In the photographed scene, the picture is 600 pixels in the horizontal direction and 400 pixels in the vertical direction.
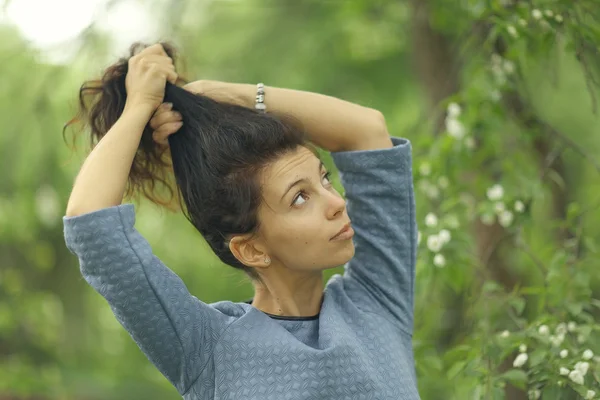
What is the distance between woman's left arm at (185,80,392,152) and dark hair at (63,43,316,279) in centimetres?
6

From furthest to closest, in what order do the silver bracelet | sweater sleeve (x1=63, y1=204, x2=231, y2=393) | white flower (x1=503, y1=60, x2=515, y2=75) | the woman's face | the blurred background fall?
white flower (x1=503, y1=60, x2=515, y2=75)
the blurred background
the silver bracelet
the woman's face
sweater sleeve (x1=63, y1=204, x2=231, y2=393)

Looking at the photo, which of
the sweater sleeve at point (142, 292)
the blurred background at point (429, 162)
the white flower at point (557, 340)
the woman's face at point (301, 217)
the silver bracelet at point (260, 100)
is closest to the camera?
the sweater sleeve at point (142, 292)

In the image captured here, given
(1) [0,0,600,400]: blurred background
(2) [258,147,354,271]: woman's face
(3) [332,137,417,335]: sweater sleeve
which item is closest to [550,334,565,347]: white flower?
(1) [0,0,600,400]: blurred background

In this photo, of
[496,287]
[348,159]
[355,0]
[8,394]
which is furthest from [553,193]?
[8,394]

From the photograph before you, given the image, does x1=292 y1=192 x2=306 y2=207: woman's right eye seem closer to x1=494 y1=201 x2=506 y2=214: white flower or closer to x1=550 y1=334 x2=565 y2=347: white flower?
x1=550 y1=334 x2=565 y2=347: white flower

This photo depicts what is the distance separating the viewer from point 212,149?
1.69 m

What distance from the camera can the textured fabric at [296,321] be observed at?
1549mm

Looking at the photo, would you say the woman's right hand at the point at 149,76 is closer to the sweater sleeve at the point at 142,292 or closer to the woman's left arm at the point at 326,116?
the woman's left arm at the point at 326,116

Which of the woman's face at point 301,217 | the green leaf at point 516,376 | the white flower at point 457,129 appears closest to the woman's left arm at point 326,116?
the woman's face at point 301,217

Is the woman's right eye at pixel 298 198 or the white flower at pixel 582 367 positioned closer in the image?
the woman's right eye at pixel 298 198

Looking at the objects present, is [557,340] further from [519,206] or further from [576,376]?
[519,206]

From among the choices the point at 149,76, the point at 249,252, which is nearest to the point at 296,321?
the point at 249,252

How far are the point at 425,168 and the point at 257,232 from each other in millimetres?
900

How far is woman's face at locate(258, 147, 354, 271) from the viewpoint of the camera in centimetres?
167
